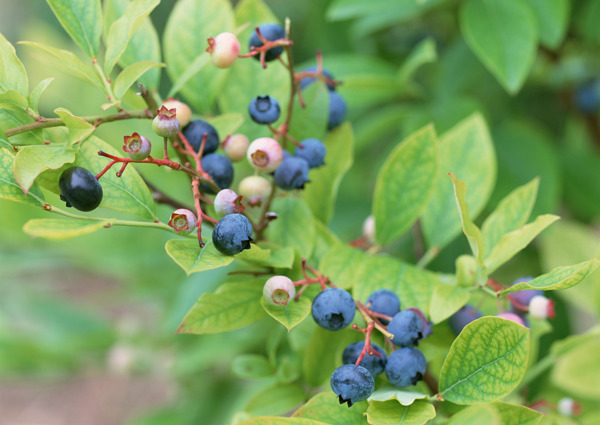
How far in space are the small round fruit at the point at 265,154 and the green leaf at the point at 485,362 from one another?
273 mm

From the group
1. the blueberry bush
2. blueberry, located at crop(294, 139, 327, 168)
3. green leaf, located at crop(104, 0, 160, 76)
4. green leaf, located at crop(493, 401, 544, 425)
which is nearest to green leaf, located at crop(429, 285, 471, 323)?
the blueberry bush

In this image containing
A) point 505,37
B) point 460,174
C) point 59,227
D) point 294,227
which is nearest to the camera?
point 59,227

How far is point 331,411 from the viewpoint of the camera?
603mm

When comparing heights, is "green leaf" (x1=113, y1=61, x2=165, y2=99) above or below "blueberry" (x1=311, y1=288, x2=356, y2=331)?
above

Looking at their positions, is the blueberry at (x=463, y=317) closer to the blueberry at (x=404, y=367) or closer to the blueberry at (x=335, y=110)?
the blueberry at (x=404, y=367)

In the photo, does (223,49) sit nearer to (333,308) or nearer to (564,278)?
(333,308)

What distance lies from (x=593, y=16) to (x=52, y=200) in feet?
3.82

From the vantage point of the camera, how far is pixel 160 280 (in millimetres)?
1716

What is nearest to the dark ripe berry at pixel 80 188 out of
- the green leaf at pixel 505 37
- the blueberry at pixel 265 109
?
the blueberry at pixel 265 109

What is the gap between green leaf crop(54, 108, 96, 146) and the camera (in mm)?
577

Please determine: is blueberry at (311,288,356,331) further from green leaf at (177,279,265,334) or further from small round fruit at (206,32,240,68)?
small round fruit at (206,32,240,68)

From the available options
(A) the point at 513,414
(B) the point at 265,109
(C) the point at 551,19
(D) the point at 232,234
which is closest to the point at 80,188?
(D) the point at 232,234

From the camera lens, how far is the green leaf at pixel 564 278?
0.54 meters

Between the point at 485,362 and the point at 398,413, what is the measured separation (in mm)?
98
